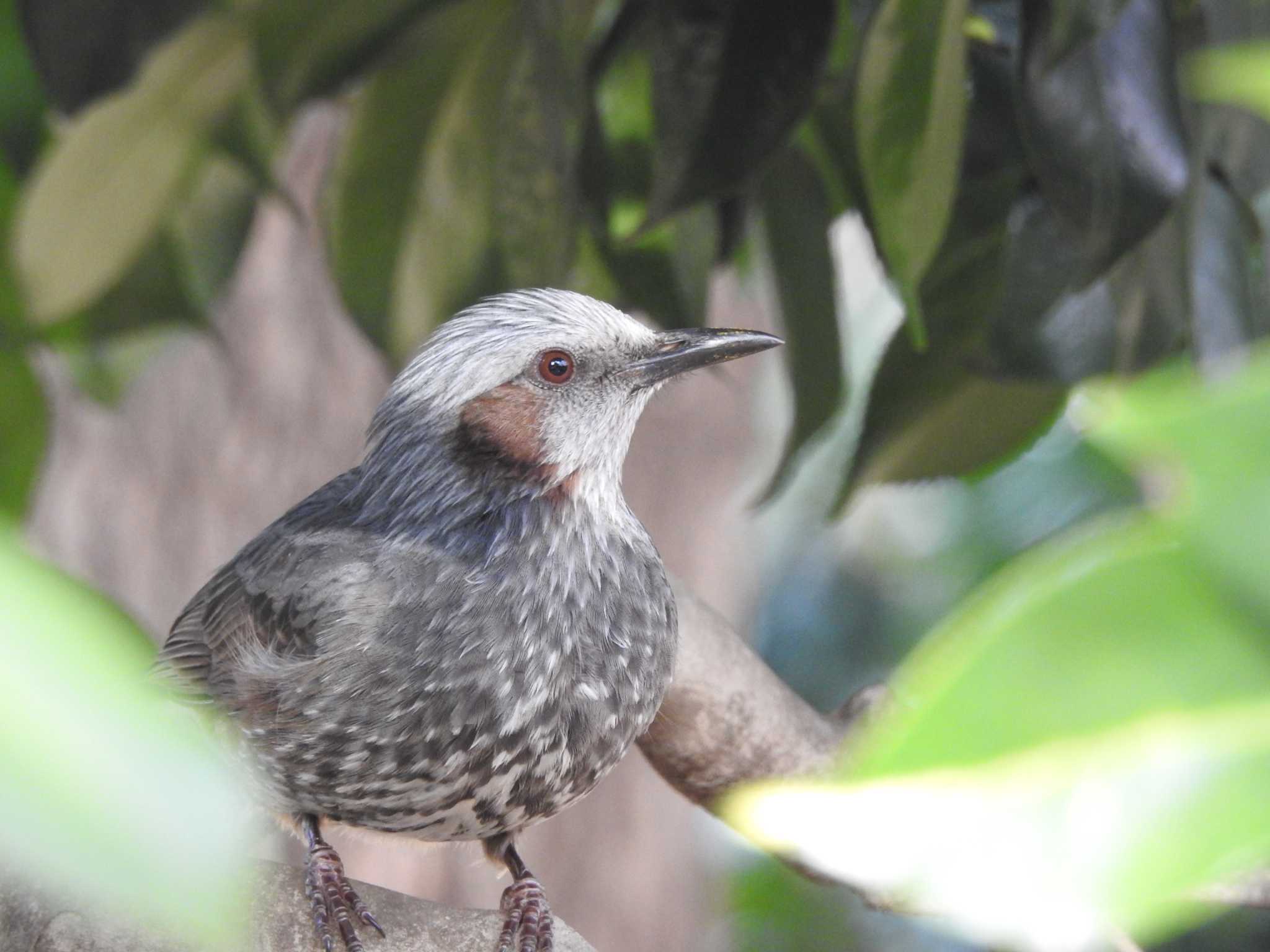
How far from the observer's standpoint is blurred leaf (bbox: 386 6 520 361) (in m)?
2.28

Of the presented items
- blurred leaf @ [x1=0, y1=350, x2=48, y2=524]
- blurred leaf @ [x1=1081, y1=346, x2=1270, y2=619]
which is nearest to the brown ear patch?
blurred leaf @ [x1=0, y1=350, x2=48, y2=524]

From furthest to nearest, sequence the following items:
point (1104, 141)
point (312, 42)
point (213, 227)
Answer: point (213, 227)
point (312, 42)
point (1104, 141)

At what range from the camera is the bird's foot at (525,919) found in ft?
5.97

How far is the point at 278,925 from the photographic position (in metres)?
1.69

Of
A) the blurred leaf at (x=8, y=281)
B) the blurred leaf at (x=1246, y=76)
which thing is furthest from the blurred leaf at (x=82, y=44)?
the blurred leaf at (x=1246, y=76)

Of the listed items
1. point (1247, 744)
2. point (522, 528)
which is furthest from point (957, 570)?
point (1247, 744)

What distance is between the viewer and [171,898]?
15.0 inches

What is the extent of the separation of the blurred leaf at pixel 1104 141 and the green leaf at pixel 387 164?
0.93m

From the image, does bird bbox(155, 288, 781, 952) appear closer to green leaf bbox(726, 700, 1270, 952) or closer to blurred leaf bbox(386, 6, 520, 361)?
blurred leaf bbox(386, 6, 520, 361)

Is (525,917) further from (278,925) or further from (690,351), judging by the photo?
(690,351)

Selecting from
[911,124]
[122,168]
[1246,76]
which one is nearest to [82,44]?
[122,168]

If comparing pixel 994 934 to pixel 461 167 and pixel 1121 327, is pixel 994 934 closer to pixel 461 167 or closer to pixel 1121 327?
pixel 1121 327

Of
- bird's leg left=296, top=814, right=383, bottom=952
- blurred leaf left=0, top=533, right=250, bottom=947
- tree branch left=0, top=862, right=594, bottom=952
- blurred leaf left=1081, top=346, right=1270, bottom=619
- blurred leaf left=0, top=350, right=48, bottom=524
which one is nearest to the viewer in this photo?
blurred leaf left=0, top=533, right=250, bottom=947

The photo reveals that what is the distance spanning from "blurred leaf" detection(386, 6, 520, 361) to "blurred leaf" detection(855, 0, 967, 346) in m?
0.70
